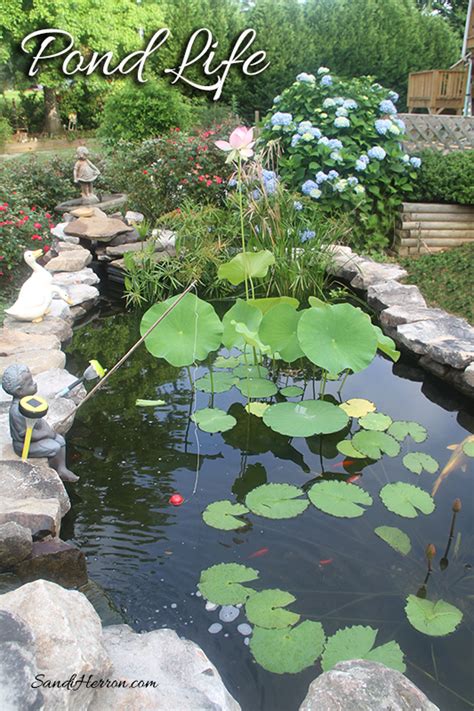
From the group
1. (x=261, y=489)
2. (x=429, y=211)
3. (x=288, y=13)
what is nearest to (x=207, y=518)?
(x=261, y=489)

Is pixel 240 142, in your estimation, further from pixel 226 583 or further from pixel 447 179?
pixel 447 179

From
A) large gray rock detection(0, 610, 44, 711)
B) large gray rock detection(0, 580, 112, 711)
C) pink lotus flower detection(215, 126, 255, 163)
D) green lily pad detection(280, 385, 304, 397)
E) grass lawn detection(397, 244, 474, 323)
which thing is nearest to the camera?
large gray rock detection(0, 610, 44, 711)

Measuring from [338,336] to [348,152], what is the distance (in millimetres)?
3767

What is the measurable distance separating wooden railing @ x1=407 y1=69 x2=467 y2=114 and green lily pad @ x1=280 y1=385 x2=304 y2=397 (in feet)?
36.3

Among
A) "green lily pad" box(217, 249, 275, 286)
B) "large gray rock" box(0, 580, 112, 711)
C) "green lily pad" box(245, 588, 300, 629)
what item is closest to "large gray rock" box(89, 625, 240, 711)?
"large gray rock" box(0, 580, 112, 711)

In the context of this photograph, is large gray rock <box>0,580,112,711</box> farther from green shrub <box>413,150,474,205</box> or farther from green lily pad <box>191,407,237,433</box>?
green shrub <box>413,150,474,205</box>

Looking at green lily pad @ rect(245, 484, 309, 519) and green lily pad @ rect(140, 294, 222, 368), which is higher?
green lily pad @ rect(140, 294, 222, 368)

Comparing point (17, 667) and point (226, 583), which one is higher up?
point (17, 667)

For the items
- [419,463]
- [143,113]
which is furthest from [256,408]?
[143,113]

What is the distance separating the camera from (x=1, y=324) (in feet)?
15.0

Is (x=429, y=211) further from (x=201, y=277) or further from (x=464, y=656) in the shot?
(x=464, y=656)

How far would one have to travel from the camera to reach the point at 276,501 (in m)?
2.76

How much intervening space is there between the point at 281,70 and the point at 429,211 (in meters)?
10.0

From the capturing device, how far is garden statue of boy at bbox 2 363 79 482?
2.58 m
